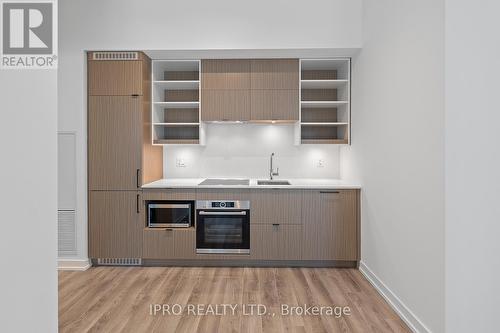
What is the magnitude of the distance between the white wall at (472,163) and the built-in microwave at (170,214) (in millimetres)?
2533

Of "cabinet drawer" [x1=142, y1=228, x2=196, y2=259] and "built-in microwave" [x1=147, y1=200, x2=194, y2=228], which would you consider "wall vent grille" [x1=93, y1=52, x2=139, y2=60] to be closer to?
"built-in microwave" [x1=147, y1=200, x2=194, y2=228]

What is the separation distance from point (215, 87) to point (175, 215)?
1562mm

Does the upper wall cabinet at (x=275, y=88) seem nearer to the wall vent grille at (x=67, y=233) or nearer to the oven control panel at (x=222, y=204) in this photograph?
the oven control panel at (x=222, y=204)

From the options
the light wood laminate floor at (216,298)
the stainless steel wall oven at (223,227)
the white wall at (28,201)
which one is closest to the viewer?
the white wall at (28,201)

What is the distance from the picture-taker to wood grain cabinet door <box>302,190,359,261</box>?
3.57 m

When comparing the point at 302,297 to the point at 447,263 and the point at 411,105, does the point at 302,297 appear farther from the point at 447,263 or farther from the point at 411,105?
the point at 411,105

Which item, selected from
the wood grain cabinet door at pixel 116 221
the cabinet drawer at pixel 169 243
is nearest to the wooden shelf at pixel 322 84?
the cabinet drawer at pixel 169 243

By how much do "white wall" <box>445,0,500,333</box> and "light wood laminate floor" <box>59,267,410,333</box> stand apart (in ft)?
2.08

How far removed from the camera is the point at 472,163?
192 centimetres

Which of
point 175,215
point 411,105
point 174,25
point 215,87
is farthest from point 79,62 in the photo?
point 411,105

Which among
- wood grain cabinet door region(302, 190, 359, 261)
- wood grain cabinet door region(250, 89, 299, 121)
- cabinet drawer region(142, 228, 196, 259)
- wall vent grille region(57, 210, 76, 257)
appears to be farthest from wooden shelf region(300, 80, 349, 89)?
wall vent grille region(57, 210, 76, 257)

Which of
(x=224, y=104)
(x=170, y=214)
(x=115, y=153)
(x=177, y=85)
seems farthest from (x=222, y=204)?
(x=177, y=85)

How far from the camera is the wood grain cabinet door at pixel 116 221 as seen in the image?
3602 millimetres

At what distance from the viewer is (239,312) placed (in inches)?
102
